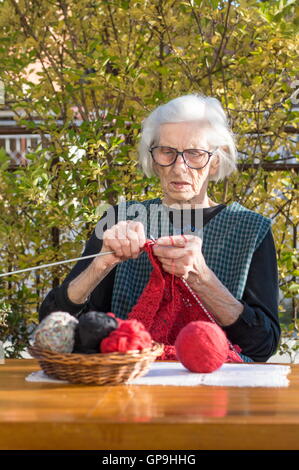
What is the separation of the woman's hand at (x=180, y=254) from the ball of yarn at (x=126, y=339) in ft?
1.35

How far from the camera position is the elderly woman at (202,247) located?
1973 millimetres

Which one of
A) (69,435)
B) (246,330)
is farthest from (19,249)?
(69,435)

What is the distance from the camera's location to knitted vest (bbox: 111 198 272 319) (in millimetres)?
2146

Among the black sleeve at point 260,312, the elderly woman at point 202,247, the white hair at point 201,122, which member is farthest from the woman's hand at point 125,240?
the white hair at point 201,122

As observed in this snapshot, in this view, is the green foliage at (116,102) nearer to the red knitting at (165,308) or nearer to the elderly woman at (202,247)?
the elderly woman at (202,247)

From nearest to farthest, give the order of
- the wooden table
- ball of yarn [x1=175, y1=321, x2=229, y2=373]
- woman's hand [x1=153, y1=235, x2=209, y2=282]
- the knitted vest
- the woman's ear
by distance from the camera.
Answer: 1. the wooden table
2. ball of yarn [x1=175, y1=321, x2=229, y2=373]
3. woman's hand [x1=153, y1=235, x2=209, y2=282]
4. the knitted vest
5. the woman's ear

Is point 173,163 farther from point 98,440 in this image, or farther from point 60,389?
point 98,440

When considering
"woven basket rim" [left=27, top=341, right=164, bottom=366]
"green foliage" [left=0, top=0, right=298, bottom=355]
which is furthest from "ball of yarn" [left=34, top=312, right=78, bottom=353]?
"green foliage" [left=0, top=0, right=298, bottom=355]

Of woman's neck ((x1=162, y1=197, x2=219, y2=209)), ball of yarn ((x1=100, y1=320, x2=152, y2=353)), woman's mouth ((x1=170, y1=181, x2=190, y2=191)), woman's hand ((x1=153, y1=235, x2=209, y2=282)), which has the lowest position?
ball of yarn ((x1=100, y1=320, x2=152, y2=353))

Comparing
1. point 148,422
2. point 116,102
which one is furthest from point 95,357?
point 116,102

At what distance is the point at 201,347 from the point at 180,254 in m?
0.37

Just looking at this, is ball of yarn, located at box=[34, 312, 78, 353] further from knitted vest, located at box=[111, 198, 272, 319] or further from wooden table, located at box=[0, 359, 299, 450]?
knitted vest, located at box=[111, 198, 272, 319]

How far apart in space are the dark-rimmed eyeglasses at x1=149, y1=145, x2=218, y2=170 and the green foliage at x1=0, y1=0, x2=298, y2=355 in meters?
0.73

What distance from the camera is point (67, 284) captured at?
6.67 feet
